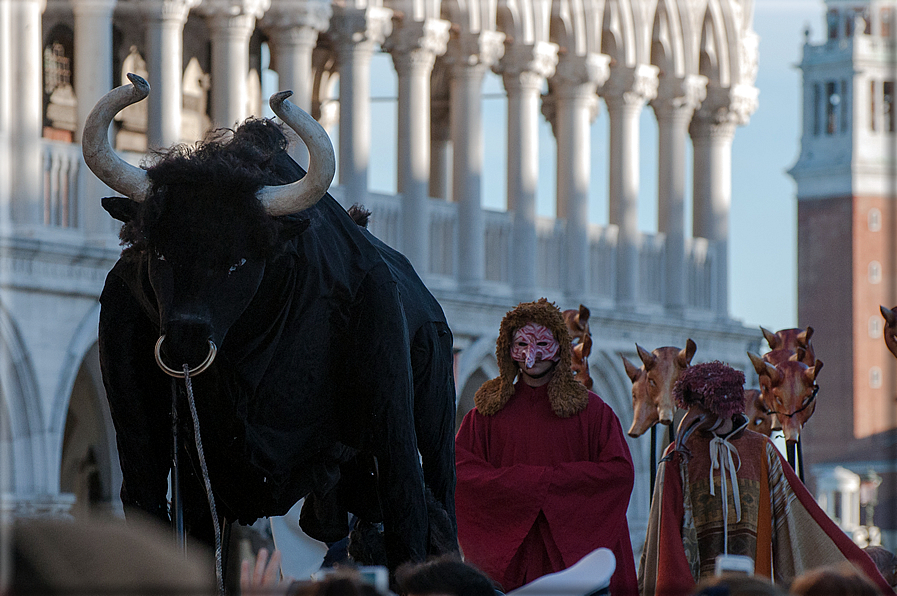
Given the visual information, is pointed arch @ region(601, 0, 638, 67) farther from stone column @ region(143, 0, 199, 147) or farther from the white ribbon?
the white ribbon

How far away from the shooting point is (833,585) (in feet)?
8.57

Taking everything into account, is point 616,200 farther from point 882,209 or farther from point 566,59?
point 882,209

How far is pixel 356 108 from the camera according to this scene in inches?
856

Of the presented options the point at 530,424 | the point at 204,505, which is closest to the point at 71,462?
the point at 530,424

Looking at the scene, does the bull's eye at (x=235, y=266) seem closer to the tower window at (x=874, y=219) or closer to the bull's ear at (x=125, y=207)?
the bull's ear at (x=125, y=207)

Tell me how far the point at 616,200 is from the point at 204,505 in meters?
21.8

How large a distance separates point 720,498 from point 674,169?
68.4ft

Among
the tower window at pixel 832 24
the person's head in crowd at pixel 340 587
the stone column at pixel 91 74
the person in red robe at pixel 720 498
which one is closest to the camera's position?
the person's head in crowd at pixel 340 587

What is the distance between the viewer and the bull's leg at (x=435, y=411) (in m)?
5.04

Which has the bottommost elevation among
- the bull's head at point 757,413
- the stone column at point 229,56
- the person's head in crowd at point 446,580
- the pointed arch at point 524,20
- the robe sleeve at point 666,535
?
the robe sleeve at point 666,535

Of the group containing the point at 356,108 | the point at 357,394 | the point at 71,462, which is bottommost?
A: the point at 71,462

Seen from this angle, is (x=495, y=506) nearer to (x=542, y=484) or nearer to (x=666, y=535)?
(x=542, y=484)

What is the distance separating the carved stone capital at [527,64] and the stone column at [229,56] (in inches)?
204

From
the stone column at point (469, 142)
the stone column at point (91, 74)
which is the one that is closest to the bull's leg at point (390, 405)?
the stone column at point (91, 74)
